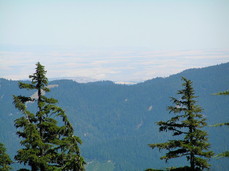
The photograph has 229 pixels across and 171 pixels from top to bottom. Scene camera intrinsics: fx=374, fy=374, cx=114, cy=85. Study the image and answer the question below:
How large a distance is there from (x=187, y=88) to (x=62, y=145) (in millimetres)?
9787

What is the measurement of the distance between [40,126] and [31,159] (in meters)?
2.50

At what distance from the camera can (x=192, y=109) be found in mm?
26531

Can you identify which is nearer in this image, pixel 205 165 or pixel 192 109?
pixel 205 165

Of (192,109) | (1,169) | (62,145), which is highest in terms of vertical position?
(192,109)

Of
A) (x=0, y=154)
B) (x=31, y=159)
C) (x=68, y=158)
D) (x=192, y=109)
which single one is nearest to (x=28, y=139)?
(x=31, y=159)

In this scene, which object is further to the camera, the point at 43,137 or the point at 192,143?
the point at 43,137

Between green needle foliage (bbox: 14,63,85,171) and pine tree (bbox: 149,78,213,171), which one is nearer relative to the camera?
pine tree (bbox: 149,78,213,171)

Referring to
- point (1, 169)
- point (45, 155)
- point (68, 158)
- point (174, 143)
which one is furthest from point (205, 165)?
point (1, 169)

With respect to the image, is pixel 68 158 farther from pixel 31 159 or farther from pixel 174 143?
pixel 174 143

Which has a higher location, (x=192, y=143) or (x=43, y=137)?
(x=43, y=137)

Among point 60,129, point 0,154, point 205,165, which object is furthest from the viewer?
point 0,154

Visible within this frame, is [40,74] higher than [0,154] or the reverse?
higher

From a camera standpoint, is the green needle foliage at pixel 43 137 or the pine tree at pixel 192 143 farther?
the green needle foliage at pixel 43 137

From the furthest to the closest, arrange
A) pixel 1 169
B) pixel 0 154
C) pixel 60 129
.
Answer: pixel 0 154
pixel 1 169
pixel 60 129
